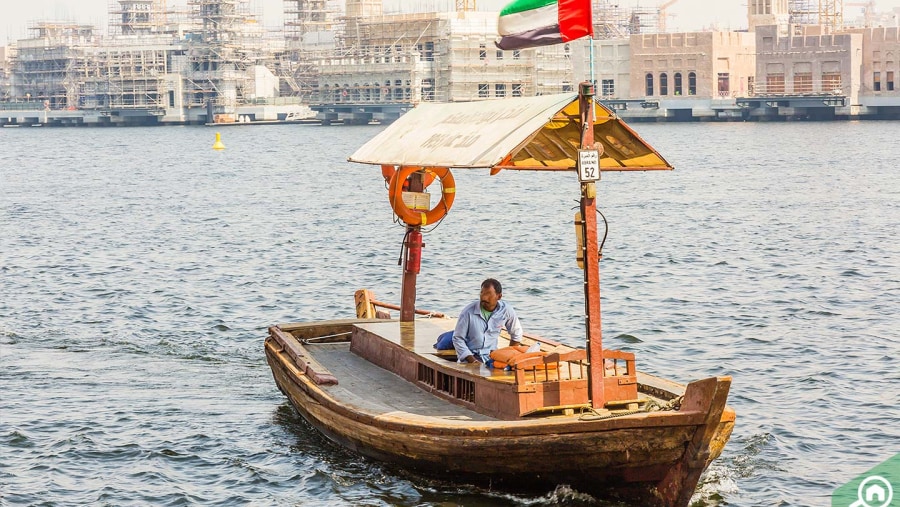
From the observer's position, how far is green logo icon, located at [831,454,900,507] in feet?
51.7

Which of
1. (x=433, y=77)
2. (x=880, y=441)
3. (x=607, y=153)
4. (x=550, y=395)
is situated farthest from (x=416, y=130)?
(x=433, y=77)

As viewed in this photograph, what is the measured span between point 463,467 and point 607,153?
161 inches

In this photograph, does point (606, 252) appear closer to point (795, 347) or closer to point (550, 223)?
point (550, 223)

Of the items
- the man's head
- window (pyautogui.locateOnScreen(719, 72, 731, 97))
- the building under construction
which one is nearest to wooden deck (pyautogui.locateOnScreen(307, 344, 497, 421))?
the man's head

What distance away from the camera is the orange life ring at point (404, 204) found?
61.6 ft

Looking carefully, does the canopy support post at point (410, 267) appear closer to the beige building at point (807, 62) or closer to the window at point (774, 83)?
the beige building at point (807, 62)

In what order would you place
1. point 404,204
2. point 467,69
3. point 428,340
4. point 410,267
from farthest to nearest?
point 467,69 < point 410,267 < point 404,204 < point 428,340

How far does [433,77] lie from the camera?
166 m

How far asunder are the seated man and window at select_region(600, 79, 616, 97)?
150m

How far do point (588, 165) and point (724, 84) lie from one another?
147 m

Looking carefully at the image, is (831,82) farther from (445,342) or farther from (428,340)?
(445,342)

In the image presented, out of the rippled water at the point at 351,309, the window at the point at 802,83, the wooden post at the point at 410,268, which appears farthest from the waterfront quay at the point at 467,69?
the wooden post at the point at 410,268

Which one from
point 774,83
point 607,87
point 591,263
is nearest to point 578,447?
point 591,263

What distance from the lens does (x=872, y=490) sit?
16141 millimetres
